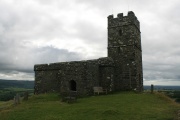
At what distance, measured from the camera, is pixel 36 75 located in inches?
1569

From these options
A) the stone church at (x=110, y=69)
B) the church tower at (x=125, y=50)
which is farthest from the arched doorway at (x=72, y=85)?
the church tower at (x=125, y=50)

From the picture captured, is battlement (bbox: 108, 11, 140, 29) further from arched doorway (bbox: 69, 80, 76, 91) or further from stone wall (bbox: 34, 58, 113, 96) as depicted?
arched doorway (bbox: 69, 80, 76, 91)

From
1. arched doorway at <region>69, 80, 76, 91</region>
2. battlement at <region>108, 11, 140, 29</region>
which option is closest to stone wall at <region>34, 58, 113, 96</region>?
arched doorway at <region>69, 80, 76, 91</region>

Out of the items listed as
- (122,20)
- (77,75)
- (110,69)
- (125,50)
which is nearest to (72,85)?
(77,75)

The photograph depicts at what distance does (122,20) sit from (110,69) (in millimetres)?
8394

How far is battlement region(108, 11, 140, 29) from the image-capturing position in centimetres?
3682

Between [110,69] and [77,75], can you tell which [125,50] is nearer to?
[110,69]

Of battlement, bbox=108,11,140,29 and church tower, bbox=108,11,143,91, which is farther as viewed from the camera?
battlement, bbox=108,11,140,29

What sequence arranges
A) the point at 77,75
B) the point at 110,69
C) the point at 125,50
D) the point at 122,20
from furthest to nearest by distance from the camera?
the point at 122,20 → the point at 125,50 → the point at 110,69 → the point at 77,75

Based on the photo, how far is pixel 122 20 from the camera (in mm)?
37344

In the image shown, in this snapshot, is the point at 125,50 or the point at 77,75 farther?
the point at 125,50

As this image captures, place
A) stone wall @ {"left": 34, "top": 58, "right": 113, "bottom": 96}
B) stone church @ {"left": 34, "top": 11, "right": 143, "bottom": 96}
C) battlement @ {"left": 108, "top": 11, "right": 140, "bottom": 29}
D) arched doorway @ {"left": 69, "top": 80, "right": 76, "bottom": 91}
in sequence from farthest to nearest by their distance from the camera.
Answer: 1. battlement @ {"left": 108, "top": 11, "right": 140, "bottom": 29}
2. arched doorway @ {"left": 69, "top": 80, "right": 76, "bottom": 91}
3. stone church @ {"left": 34, "top": 11, "right": 143, "bottom": 96}
4. stone wall @ {"left": 34, "top": 58, "right": 113, "bottom": 96}

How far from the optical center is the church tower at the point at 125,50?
3553 centimetres

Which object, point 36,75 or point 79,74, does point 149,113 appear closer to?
point 79,74
